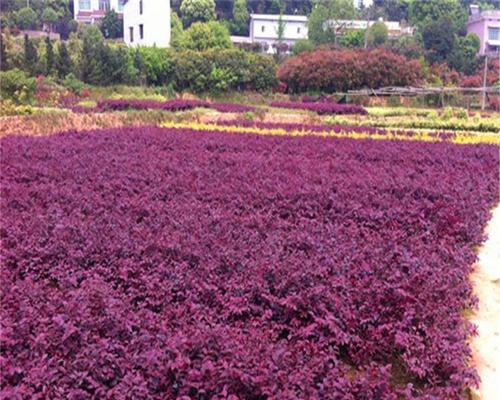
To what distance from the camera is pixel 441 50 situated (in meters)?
43.4

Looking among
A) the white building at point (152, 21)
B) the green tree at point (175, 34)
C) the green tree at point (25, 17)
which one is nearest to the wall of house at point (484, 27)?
the green tree at point (175, 34)

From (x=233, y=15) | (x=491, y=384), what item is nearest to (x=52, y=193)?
(x=491, y=384)

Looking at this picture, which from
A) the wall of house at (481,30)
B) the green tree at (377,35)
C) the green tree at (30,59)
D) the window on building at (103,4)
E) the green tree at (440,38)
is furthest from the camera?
the window on building at (103,4)

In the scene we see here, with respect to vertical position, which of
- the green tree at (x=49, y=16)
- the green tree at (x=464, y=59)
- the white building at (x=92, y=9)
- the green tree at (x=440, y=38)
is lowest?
the green tree at (x=464, y=59)

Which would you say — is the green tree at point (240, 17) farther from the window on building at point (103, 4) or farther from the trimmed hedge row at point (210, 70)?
the trimmed hedge row at point (210, 70)

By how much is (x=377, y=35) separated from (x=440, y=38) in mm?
4775

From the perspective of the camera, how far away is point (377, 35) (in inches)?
1778

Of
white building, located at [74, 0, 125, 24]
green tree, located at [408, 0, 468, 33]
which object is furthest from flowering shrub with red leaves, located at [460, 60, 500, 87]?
white building, located at [74, 0, 125, 24]

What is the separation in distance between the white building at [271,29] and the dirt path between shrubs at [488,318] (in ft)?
177

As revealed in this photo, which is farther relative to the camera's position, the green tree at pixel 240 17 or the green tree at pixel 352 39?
the green tree at pixel 240 17

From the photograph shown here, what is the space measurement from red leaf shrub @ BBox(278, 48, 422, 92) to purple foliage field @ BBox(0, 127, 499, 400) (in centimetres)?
2291

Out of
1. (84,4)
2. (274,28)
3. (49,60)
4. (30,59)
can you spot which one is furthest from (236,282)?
(84,4)

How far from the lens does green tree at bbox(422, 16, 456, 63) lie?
142 feet

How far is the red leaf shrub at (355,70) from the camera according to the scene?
29.2m
